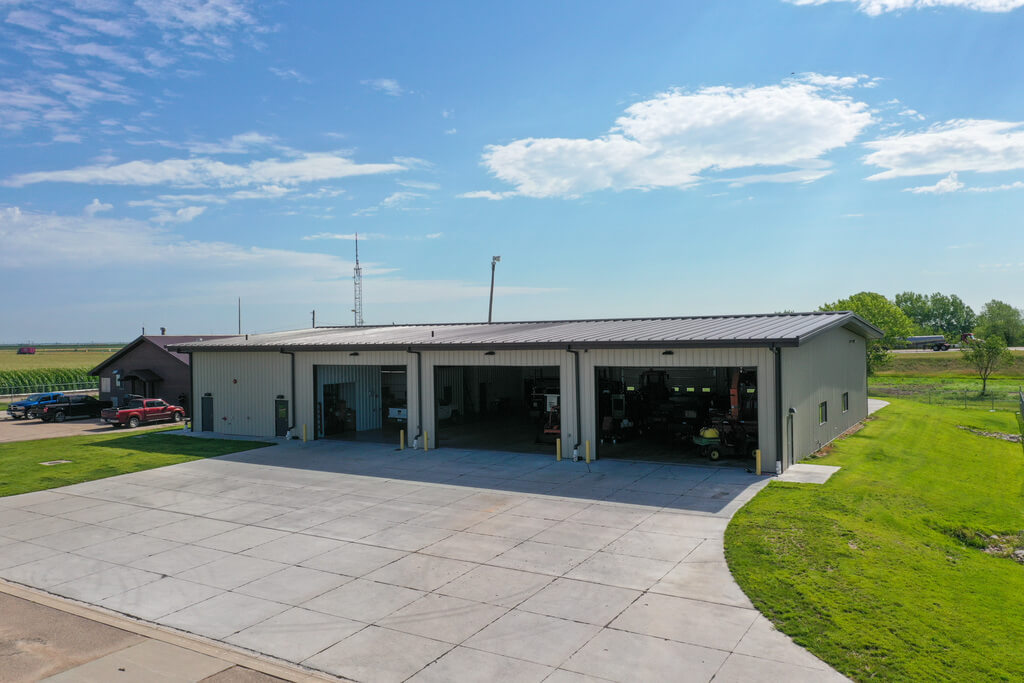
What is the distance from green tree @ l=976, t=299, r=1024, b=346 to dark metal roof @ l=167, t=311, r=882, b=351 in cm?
7956

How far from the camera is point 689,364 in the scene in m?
21.5

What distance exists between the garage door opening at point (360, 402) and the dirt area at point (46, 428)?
12.6 metres

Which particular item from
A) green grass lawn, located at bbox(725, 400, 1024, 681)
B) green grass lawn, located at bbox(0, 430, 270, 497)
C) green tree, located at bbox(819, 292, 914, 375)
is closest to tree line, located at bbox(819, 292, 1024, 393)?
green tree, located at bbox(819, 292, 914, 375)

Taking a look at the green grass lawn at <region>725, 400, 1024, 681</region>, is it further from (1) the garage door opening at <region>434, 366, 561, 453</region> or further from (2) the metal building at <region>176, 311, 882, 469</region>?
(1) the garage door opening at <region>434, 366, 561, 453</region>

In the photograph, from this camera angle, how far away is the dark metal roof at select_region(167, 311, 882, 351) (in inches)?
819

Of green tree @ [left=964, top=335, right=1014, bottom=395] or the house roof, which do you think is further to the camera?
green tree @ [left=964, top=335, right=1014, bottom=395]

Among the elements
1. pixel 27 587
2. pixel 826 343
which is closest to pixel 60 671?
pixel 27 587

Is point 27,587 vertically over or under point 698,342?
under

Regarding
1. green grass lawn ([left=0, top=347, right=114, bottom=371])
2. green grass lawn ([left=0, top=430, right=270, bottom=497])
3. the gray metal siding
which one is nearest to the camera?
the gray metal siding

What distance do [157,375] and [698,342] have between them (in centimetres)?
3529

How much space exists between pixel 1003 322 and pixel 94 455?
12638 cm

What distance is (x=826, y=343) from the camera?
25734 mm

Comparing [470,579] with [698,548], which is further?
[698,548]

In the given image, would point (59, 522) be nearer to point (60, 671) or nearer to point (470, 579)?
point (60, 671)
